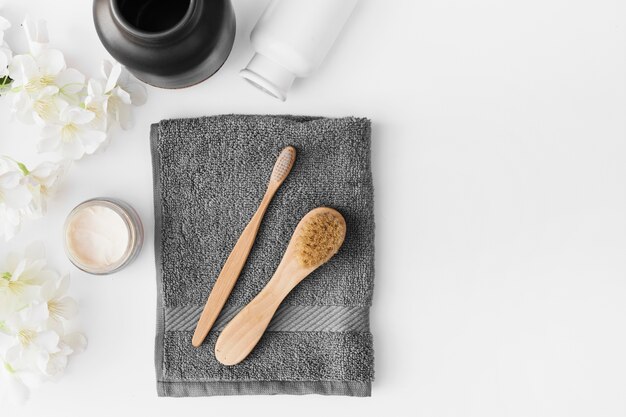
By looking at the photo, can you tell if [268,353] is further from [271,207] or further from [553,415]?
[553,415]

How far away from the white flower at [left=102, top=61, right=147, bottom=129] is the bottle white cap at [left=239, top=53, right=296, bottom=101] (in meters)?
0.12

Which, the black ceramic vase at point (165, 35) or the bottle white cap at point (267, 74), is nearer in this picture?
the black ceramic vase at point (165, 35)

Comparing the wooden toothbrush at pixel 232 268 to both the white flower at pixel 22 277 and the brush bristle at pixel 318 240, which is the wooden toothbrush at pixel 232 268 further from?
the white flower at pixel 22 277

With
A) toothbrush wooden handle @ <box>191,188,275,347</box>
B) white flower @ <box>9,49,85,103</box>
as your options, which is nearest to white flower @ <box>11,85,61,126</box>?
white flower @ <box>9,49,85,103</box>

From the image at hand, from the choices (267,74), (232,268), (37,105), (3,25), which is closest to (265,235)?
(232,268)

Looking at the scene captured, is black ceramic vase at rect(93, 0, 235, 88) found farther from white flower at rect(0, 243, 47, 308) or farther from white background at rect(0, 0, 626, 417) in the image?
white flower at rect(0, 243, 47, 308)

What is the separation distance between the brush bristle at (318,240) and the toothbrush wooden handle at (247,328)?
57 millimetres

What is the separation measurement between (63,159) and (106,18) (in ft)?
0.65

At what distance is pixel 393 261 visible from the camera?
671mm

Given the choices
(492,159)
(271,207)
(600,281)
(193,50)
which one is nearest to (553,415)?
(600,281)

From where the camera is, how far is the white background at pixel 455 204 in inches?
26.2

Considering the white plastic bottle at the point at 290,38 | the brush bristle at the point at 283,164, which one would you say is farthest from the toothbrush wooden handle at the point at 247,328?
the white plastic bottle at the point at 290,38

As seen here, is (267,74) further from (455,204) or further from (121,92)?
(455,204)

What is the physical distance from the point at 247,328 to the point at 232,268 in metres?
0.07
